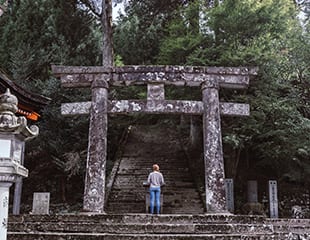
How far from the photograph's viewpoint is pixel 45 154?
50.8 ft

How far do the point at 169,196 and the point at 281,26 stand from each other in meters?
7.24

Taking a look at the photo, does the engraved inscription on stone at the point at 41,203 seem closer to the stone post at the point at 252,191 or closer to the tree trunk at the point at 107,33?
the stone post at the point at 252,191

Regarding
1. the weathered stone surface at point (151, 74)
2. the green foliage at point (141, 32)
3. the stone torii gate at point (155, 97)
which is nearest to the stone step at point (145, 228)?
the stone torii gate at point (155, 97)


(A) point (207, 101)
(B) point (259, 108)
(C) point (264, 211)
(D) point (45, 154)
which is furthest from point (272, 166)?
(D) point (45, 154)

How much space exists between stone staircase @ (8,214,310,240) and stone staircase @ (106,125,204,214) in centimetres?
375

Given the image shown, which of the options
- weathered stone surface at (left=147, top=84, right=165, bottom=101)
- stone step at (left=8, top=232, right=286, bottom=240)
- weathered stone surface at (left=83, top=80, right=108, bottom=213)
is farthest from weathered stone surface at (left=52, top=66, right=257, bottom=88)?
stone step at (left=8, top=232, right=286, bottom=240)

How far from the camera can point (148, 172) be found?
14789 mm

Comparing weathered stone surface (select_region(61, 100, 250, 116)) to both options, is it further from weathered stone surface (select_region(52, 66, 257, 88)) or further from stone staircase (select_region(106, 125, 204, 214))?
stone staircase (select_region(106, 125, 204, 214))

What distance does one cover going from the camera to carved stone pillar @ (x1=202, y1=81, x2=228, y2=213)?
9930 mm

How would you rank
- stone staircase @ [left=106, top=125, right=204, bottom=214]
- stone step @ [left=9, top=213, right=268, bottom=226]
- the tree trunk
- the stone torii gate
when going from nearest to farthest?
stone step @ [left=9, top=213, right=268, bottom=226] < the stone torii gate < stone staircase @ [left=106, top=125, right=204, bottom=214] < the tree trunk

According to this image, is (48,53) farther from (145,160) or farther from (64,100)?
(145,160)

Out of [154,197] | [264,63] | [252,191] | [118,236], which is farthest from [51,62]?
[118,236]

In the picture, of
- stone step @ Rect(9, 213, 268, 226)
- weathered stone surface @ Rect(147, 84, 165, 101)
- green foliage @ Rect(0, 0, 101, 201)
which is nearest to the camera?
stone step @ Rect(9, 213, 268, 226)

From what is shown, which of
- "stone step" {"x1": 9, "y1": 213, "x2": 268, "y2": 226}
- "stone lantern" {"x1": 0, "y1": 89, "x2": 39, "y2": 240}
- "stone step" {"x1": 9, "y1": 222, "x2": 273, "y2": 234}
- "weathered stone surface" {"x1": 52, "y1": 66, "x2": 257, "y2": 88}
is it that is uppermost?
"weathered stone surface" {"x1": 52, "y1": 66, "x2": 257, "y2": 88}
